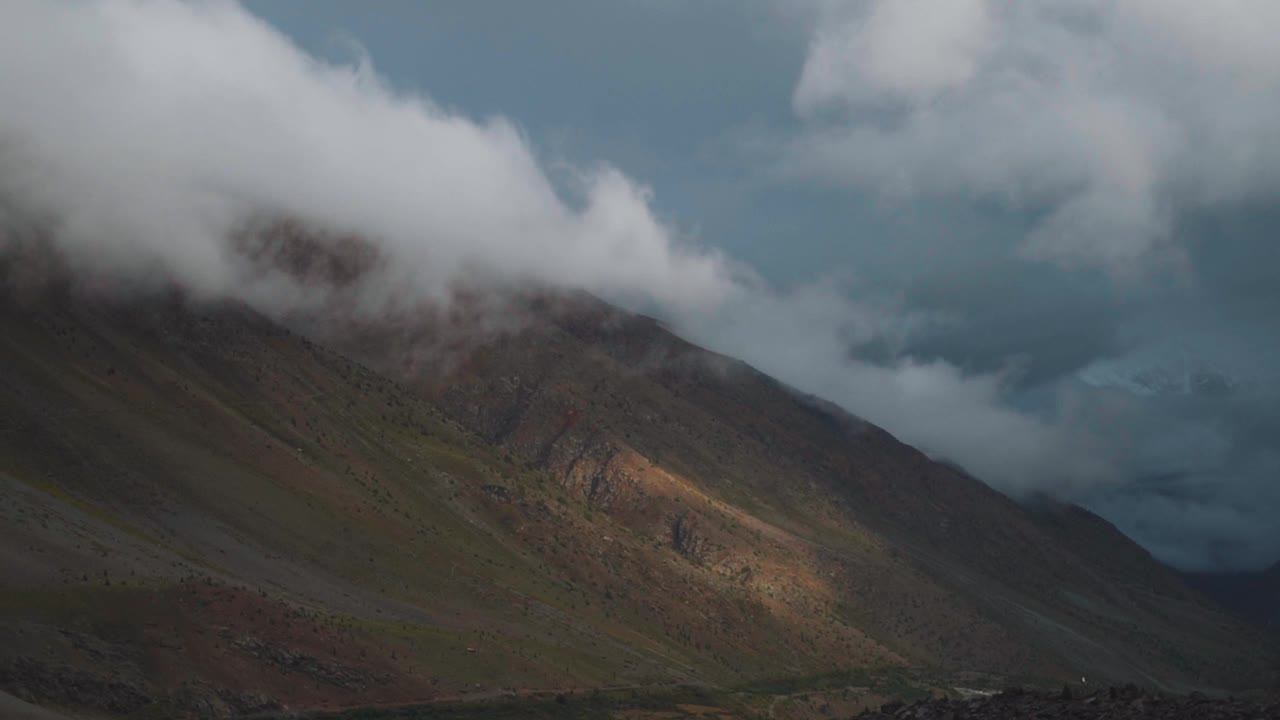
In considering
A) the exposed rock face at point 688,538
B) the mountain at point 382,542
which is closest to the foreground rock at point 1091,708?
the mountain at point 382,542

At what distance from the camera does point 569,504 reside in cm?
15738

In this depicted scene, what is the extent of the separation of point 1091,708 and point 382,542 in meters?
86.5

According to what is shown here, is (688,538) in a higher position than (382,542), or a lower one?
higher

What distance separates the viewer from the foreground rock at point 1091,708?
3884 centimetres

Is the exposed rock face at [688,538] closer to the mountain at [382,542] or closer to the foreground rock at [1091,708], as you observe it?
the mountain at [382,542]

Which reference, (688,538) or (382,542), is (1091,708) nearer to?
(382,542)

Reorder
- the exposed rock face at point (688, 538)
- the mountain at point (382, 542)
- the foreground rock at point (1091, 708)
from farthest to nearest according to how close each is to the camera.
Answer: the exposed rock face at point (688, 538) < the mountain at point (382, 542) < the foreground rock at point (1091, 708)

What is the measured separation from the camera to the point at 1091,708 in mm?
41625

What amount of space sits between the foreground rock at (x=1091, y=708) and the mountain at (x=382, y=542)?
45.3 metres

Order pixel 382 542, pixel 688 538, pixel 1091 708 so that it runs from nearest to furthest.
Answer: pixel 1091 708 → pixel 382 542 → pixel 688 538

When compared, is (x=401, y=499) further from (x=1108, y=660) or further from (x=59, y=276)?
(x=1108, y=660)

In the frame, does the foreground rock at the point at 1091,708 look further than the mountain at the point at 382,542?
No

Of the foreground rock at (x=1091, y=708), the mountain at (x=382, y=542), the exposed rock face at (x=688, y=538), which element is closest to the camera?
the foreground rock at (x=1091, y=708)

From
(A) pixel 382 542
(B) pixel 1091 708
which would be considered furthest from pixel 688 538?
(B) pixel 1091 708
